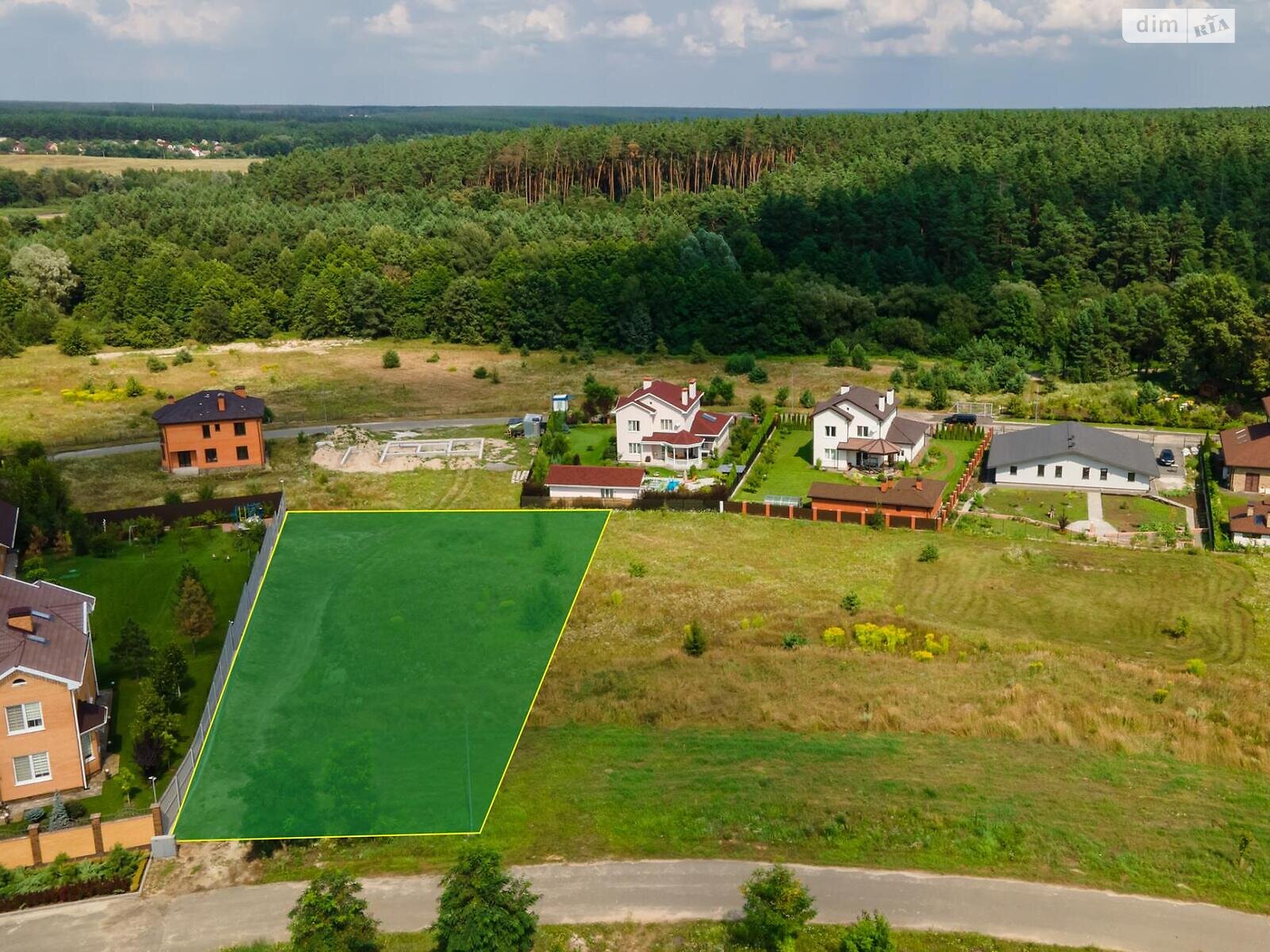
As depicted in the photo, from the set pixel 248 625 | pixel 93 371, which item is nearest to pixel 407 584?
pixel 248 625

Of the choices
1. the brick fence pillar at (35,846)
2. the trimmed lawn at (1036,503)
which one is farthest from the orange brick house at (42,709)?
the trimmed lawn at (1036,503)

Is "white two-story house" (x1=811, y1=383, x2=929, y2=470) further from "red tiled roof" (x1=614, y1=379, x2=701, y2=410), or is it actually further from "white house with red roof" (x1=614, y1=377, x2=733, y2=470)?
"red tiled roof" (x1=614, y1=379, x2=701, y2=410)

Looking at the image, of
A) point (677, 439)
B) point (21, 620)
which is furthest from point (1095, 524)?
point (21, 620)

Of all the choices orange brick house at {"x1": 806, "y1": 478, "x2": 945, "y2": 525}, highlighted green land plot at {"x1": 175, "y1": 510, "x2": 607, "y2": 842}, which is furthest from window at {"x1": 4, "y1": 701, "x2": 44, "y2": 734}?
orange brick house at {"x1": 806, "y1": 478, "x2": 945, "y2": 525}

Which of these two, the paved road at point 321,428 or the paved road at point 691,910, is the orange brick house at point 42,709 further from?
the paved road at point 321,428

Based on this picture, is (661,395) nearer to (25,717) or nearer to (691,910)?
(25,717)
